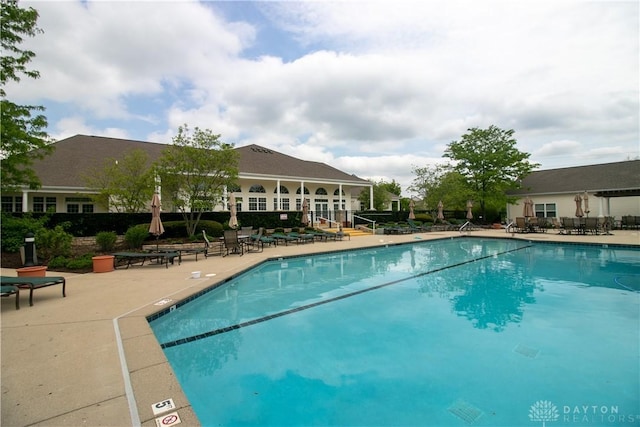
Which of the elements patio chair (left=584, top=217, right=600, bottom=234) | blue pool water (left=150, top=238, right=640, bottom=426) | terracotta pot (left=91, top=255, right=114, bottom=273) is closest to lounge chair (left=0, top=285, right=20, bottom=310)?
blue pool water (left=150, top=238, right=640, bottom=426)

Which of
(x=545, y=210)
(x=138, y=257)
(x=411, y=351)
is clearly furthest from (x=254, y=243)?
(x=545, y=210)

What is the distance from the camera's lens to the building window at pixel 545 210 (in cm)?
2816

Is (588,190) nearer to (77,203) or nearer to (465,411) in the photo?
(465,411)

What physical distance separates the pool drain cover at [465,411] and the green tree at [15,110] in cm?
1347

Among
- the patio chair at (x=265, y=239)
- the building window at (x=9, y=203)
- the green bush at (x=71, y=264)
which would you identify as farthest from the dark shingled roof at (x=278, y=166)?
the green bush at (x=71, y=264)

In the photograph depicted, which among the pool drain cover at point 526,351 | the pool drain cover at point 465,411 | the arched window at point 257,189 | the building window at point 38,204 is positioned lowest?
the pool drain cover at point 465,411

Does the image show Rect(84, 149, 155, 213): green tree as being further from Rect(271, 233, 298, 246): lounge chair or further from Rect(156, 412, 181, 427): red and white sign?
Rect(156, 412, 181, 427): red and white sign

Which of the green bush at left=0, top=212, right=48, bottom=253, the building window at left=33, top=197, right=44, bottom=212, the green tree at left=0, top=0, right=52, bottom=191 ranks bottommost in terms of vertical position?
the green bush at left=0, top=212, right=48, bottom=253

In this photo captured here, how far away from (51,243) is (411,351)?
13.2 m

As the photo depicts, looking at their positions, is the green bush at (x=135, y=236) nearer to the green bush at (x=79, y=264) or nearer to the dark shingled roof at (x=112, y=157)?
the green bush at (x=79, y=264)

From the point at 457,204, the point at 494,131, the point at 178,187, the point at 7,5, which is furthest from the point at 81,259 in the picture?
the point at 494,131

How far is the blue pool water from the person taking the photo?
10.4 ft

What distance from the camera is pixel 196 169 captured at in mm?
15297

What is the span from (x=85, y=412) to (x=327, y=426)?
7.18 ft
